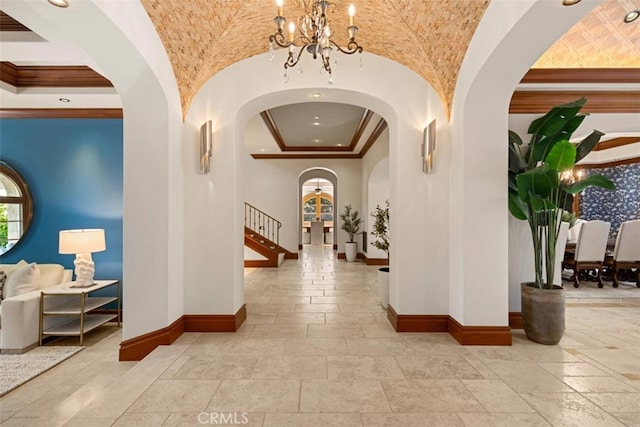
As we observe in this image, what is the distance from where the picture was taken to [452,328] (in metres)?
3.61

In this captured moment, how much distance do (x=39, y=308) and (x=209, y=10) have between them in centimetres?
410

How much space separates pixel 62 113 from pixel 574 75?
7315 millimetres

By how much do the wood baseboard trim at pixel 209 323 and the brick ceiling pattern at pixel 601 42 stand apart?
4.96m

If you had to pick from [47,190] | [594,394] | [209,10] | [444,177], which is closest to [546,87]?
[444,177]

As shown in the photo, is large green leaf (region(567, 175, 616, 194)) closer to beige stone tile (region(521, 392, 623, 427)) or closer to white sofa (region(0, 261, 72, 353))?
beige stone tile (region(521, 392, 623, 427))

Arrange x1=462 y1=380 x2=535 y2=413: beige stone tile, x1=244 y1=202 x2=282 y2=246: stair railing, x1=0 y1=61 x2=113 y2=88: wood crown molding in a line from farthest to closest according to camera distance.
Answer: x1=244 y1=202 x2=282 y2=246: stair railing, x1=0 y1=61 x2=113 y2=88: wood crown molding, x1=462 y1=380 x2=535 y2=413: beige stone tile


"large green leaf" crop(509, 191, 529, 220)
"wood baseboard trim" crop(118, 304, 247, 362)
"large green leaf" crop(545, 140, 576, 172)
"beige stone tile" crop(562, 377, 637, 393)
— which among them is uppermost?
"large green leaf" crop(545, 140, 576, 172)

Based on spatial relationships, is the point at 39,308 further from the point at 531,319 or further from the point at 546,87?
the point at 546,87

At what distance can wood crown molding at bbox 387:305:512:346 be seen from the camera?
3346mm

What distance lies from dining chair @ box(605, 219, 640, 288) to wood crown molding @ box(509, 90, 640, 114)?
2945 millimetres

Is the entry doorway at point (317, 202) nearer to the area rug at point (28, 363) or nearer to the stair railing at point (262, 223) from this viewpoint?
the stair railing at point (262, 223)

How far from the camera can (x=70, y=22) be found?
7.80 feet

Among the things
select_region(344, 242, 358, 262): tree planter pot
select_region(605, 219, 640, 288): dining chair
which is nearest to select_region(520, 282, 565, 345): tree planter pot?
select_region(605, 219, 640, 288): dining chair

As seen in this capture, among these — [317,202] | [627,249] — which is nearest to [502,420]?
[627,249]
